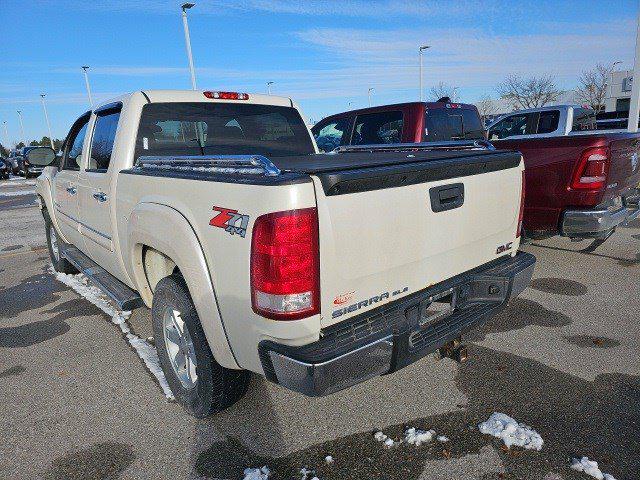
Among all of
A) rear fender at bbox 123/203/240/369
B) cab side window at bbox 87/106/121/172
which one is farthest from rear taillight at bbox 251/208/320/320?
cab side window at bbox 87/106/121/172

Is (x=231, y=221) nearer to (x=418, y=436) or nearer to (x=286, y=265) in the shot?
(x=286, y=265)

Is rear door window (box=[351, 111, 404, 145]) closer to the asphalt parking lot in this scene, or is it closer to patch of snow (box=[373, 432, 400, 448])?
the asphalt parking lot

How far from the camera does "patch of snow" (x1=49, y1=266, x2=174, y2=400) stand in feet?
11.4

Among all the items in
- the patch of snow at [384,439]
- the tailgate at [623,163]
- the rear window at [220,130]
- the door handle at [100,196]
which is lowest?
the patch of snow at [384,439]

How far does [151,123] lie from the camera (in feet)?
11.7

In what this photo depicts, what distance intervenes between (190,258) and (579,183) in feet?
13.9

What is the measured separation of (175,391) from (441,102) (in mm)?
5870

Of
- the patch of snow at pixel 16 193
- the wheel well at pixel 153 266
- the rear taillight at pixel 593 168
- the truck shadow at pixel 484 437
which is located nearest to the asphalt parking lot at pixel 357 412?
the truck shadow at pixel 484 437

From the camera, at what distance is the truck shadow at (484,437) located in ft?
7.74

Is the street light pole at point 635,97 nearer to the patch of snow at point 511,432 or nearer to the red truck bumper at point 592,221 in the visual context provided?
the red truck bumper at point 592,221

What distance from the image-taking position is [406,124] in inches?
259

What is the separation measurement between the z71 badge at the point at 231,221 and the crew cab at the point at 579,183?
406 centimetres

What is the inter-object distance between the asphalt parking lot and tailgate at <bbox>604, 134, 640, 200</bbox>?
1.48m

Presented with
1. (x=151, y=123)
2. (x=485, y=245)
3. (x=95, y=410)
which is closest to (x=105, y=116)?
(x=151, y=123)
